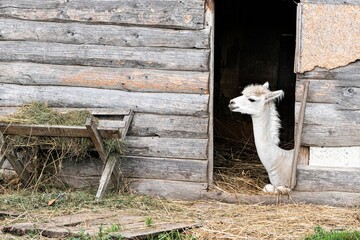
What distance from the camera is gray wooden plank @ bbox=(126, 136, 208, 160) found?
9297 millimetres

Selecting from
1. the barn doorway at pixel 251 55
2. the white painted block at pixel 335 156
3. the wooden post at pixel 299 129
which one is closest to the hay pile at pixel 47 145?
the wooden post at pixel 299 129

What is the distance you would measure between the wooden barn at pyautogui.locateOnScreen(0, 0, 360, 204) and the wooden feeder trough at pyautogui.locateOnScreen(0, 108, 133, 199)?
168 mm

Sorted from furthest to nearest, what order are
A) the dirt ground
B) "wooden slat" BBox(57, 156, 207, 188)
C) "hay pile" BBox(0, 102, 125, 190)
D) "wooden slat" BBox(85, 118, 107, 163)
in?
"wooden slat" BBox(57, 156, 207, 188), "hay pile" BBox(0, 102, 125, 190), "wooden slat" BBox(85, 118, 107, 163), the dirt ground

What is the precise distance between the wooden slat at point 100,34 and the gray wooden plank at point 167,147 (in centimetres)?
113

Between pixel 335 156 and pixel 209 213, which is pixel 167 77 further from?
pixel 335 156

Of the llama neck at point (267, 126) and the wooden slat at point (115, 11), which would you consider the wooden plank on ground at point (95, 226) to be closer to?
the llama neck at point (267, 126)

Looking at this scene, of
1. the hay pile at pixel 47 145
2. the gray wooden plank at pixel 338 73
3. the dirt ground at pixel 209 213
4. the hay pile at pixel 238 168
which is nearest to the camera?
the dirt ground at pixel 209 213

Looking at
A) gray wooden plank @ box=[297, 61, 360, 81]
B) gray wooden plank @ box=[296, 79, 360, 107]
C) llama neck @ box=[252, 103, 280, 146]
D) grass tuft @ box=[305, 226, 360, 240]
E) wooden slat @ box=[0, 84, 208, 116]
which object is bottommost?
grass tuft @ box=[305, 226, 360, 240]

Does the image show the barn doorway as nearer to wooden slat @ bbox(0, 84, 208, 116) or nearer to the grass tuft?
wooden slat @ bbox(0, 84, 208, 116)

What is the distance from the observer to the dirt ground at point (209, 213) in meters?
7.90

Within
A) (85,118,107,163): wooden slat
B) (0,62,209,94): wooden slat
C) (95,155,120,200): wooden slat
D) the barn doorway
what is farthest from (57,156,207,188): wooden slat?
the barn doorway

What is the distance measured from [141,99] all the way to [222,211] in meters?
1.68

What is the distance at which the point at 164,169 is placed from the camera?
942 centimetres

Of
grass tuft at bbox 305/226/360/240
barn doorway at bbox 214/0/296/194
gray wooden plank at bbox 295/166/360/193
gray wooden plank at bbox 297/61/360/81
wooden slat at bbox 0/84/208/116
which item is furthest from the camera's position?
barn doorway at bbox 214/0/296/194
